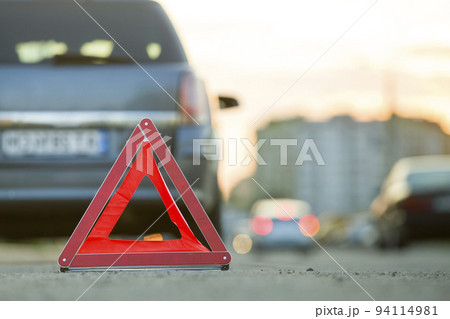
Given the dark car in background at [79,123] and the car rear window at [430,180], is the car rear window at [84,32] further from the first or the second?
the car rear window at [430,180]

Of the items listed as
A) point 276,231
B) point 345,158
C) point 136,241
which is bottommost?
point 276,231

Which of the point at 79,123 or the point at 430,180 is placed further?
the point at 430,180

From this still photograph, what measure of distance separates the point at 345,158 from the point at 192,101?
413ft

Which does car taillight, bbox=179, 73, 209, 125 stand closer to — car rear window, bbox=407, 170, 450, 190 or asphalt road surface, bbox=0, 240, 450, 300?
asphalt road surface, bbox=0, 240, 450, 300

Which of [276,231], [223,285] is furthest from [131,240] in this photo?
[276,231]

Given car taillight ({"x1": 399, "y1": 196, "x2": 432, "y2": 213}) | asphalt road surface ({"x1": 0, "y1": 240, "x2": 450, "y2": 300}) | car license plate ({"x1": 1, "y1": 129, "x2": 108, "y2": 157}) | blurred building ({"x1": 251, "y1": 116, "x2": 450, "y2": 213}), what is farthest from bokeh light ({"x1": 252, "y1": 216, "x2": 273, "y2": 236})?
blurred building ({"x1": 251, "y1": 116, "x2": 450, "y2": 213})

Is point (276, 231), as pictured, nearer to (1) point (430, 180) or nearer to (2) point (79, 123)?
(1) point (430, 180)

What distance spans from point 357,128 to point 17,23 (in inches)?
4995

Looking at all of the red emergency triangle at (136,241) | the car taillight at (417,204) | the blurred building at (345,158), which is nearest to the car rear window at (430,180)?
the car taillight at (417,204)

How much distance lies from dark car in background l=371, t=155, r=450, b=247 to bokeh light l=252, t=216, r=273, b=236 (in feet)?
28.4

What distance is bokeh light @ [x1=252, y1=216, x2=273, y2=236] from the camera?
22.8 m

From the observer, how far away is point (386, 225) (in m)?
14.5

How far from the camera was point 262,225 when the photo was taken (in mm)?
23125
